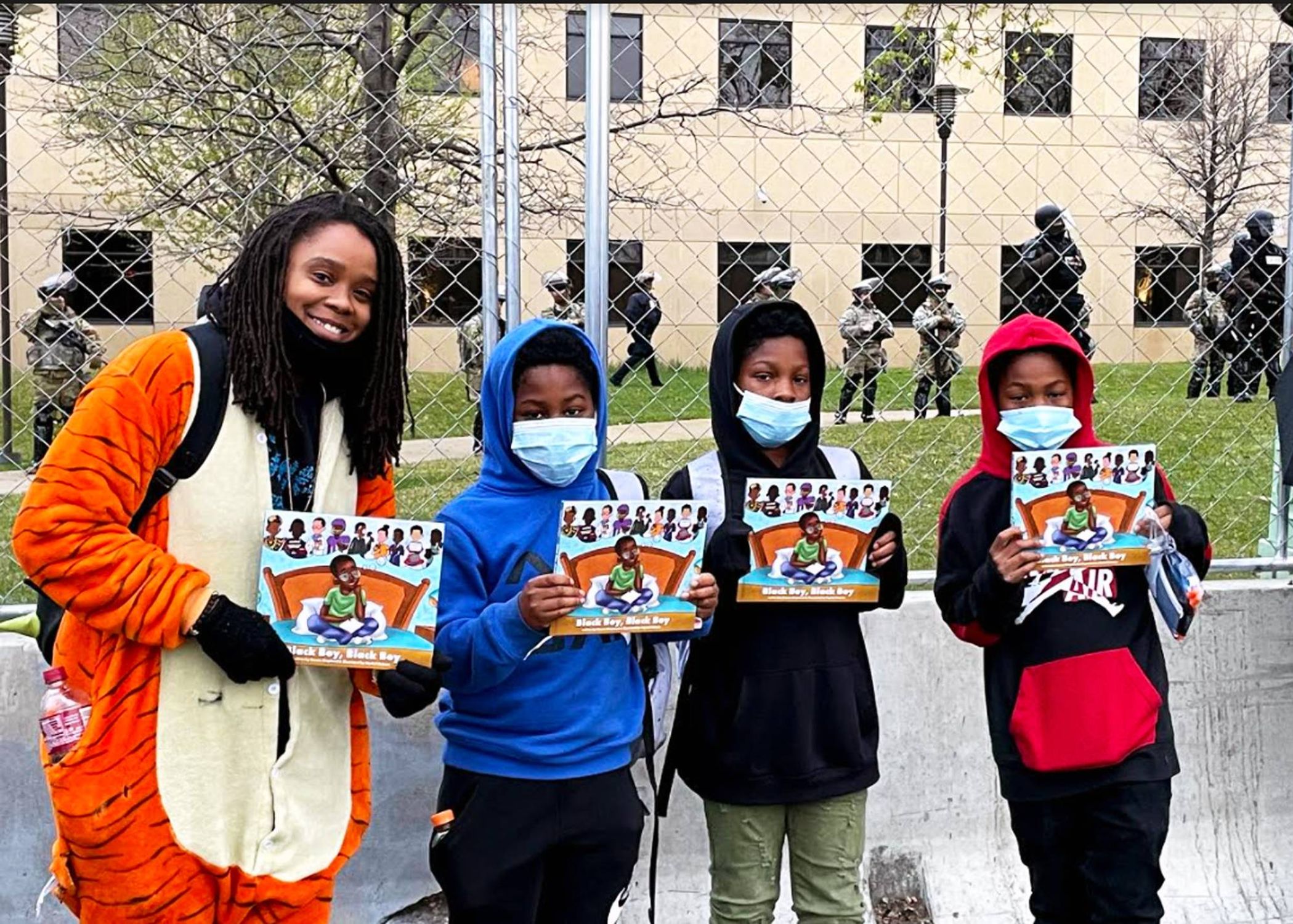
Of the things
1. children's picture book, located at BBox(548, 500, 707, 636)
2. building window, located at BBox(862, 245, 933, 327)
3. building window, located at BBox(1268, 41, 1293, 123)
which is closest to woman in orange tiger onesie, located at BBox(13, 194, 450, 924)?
children's picture book, located at BBox(548, 500, 707, 636)

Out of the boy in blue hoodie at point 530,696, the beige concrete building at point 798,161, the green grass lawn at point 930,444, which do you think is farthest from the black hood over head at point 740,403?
the beige concrete building at point 798,161

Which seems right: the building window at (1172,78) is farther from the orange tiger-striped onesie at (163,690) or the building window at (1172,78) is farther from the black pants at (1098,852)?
the orange tiger-striped onesie at (163,690)

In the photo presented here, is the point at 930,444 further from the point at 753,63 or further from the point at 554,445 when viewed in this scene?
the point at 554,445

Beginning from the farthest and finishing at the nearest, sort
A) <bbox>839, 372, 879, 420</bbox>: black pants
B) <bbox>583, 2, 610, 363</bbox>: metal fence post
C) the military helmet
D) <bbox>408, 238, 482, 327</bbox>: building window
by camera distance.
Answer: <bbox>839, 372, 879, 420</bbox>: black pants
the military helmet
<bbox>408, 238, 482, 327</bbox>: building window
<bbox>583, 2, 610, 363</bbox>: metal fence post

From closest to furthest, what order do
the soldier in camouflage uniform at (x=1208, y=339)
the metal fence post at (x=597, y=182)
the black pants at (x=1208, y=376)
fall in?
the metal fence post at (x=597, y=182) < the soldier in camouflage uniform at (x=1208, y=339) < the black pants at (x=1208, y=376)

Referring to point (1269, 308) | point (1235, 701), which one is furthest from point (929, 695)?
point (1269, 308)

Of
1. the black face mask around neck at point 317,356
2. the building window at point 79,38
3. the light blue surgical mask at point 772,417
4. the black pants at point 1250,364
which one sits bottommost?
the light blue surgical mask at point 772,417

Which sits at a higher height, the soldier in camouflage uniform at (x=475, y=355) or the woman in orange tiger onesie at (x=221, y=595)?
the soldier in camouflage uniform at (x=475, y=355)

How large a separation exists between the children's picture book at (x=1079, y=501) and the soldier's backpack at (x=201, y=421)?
154cm

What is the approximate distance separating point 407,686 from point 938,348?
3552 millimetres

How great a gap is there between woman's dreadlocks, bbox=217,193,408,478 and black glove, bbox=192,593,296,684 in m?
0.31

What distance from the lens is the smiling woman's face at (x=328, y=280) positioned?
7.15 feet

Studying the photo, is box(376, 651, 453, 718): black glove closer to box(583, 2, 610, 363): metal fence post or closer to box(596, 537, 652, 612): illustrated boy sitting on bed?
box(596, 537, 652, 612): illustrated boy sitting on bed

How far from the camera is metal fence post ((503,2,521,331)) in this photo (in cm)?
314
